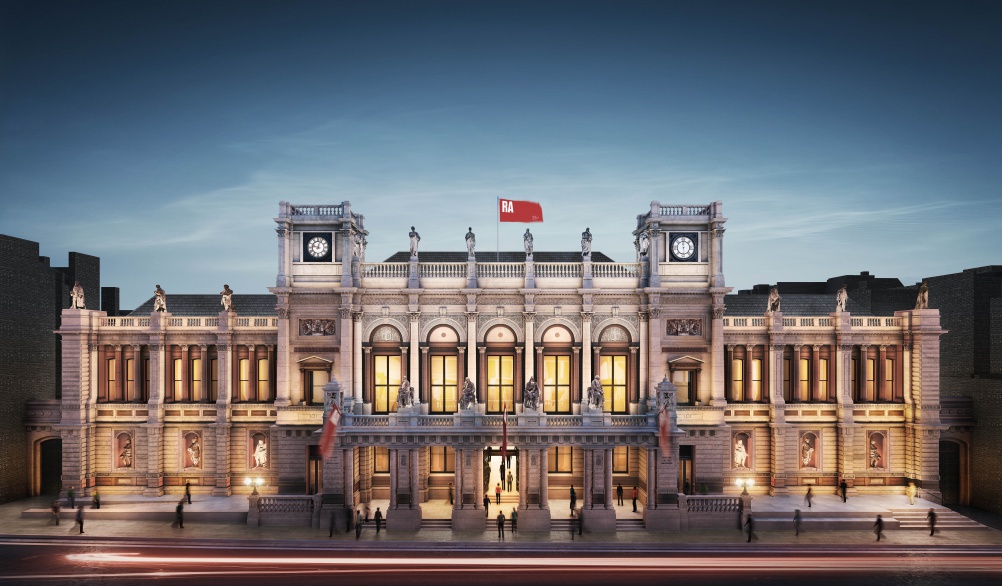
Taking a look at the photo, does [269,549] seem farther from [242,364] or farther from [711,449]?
[711,449]

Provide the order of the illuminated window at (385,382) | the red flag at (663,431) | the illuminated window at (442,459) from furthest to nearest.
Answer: the illuminated window at (442,459), the illuminated window at (385,382), the red flag at (663,431)

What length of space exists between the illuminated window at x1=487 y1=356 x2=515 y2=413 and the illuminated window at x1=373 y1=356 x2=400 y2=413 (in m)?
5.98

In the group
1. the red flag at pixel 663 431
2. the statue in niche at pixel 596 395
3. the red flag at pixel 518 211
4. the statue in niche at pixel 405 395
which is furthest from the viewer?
the red flag at pixel 518 211

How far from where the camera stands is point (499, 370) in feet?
122

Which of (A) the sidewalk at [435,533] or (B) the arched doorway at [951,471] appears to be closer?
(A) the sidewalk at [435,533]

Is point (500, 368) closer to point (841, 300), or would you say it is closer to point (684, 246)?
point (684, 246)

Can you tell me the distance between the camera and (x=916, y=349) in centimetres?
3809

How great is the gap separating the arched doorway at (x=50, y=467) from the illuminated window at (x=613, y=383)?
38929mm

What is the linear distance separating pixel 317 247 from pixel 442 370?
1149cm

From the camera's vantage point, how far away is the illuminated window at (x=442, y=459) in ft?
125

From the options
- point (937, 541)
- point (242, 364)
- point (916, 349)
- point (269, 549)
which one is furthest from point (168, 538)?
point (916, 349)

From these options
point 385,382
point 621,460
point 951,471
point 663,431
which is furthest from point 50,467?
point 951,471

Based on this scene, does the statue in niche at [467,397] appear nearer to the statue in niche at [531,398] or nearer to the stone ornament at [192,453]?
the statue in niche at [531,398]

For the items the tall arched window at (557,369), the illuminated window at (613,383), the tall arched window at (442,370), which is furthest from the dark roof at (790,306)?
the tall arched window at (442,370)
